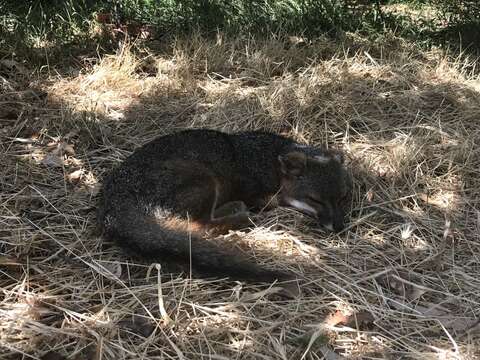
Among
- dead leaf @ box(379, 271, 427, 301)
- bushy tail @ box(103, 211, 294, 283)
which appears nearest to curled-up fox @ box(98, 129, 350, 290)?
bushy tail @ box(103, 211, 294, 283)

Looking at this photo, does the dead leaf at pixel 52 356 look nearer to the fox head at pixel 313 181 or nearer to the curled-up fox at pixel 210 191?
the curled-up fox at pixel 210 191

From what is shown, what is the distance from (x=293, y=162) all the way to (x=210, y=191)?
84 centimetres

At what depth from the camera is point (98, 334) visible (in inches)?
112

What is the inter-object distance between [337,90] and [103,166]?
8.98ft

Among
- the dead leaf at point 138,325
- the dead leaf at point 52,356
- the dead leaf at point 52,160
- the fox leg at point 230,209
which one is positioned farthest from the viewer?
the dead leaf at point 52,160

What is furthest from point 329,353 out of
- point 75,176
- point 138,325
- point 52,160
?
point 52,160

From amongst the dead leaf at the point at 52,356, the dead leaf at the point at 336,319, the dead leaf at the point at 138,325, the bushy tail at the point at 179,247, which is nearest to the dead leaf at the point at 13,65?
the bushy tail at the point at 179,247

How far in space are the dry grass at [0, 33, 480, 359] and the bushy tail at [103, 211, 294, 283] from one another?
0.35 ft

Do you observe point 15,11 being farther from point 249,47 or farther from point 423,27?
point 423,27

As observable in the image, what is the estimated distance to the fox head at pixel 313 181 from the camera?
4391 millimetres

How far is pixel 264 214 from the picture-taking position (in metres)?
4.42

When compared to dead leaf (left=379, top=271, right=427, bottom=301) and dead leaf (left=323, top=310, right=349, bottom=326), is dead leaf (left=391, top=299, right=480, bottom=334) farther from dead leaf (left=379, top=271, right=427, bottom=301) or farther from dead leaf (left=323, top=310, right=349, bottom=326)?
dead leaf (left=323, top=310, right=349, bottom=326)

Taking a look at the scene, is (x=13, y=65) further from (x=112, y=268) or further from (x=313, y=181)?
(x=313, y=181)

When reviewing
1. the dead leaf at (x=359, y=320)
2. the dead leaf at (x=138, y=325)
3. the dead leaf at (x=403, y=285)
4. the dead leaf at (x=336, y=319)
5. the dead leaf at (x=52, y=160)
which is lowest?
the dead leaf at (x=52, y=160)
